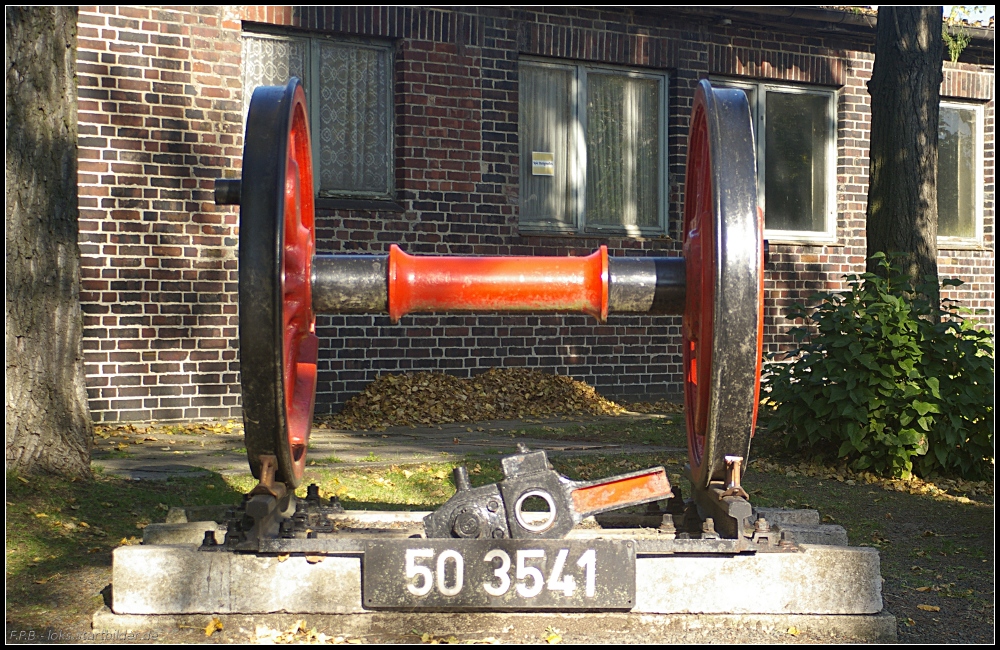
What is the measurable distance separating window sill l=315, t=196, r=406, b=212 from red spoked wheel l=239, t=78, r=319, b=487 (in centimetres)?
515

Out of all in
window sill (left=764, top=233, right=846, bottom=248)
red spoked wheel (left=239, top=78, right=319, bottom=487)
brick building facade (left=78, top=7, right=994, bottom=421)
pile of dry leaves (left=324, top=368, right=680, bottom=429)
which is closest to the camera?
red spoked wheel (left=239, top=78, right=319, bottom=487)

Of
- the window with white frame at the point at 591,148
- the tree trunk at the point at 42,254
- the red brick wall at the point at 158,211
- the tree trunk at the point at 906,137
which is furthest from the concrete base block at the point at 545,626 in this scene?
the window with white frame at the point at 591,148

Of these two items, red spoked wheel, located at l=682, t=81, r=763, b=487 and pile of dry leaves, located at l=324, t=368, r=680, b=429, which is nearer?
red spoked wheel, located at l=682, t=81, r=763, b=487

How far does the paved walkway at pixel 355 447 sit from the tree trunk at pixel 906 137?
7.47 feet

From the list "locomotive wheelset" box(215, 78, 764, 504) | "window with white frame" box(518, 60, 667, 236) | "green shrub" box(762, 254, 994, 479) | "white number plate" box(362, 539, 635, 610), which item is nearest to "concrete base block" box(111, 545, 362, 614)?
"white number plate" box(362, 539, 635, 610)

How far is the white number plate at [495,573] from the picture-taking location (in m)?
3.25

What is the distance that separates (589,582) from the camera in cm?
327

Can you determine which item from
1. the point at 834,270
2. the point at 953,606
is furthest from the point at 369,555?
the point at 834,270

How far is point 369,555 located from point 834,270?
9064 mm

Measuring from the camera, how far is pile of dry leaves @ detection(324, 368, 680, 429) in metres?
8.62

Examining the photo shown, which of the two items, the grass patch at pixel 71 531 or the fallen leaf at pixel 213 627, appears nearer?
the fallen leaf at pixel 213 627

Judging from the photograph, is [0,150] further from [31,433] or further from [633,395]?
[633,395]

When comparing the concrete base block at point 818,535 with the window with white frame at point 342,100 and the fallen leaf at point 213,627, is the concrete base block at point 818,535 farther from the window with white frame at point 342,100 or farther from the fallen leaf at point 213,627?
the window with white frame at point 342,100

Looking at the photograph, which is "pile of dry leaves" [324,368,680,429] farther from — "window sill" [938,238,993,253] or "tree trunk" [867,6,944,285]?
"window sill" [938,238,993,253]
